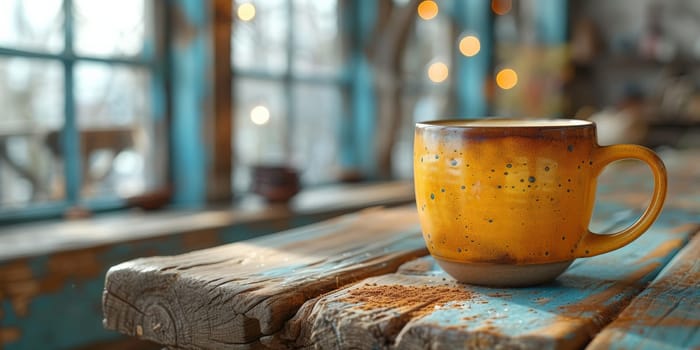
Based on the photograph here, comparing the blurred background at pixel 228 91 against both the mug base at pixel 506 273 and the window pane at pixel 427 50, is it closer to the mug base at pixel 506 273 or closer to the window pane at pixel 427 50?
the window pane at pixel 427 50

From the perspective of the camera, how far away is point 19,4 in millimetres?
2312

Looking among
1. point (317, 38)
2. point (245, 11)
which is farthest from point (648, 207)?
point (317, 38)

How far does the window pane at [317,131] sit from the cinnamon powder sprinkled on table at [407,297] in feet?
9.05

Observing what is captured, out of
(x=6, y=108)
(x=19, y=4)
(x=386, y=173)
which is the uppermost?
(x=19, y=4)

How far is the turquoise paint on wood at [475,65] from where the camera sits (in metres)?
4.96

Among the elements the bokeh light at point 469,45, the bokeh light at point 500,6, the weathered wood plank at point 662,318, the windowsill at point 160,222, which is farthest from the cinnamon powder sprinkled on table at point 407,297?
the bokeh light at point 500,6

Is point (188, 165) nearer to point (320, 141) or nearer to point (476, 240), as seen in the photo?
point (320, 141)

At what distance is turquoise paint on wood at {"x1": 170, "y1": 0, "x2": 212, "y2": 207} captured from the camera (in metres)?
2.76

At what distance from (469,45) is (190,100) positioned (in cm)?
257

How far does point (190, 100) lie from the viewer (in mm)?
2797

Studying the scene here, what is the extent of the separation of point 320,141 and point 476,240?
3.08 m

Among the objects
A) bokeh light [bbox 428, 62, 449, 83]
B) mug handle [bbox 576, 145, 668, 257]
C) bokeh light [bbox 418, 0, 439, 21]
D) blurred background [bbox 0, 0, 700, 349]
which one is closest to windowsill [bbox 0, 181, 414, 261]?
blurred background [bbox 0, 0, 700, 349]

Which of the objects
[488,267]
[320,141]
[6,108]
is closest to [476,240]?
[488,267]

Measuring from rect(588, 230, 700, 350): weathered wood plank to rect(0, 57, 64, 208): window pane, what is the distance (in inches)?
81.5
